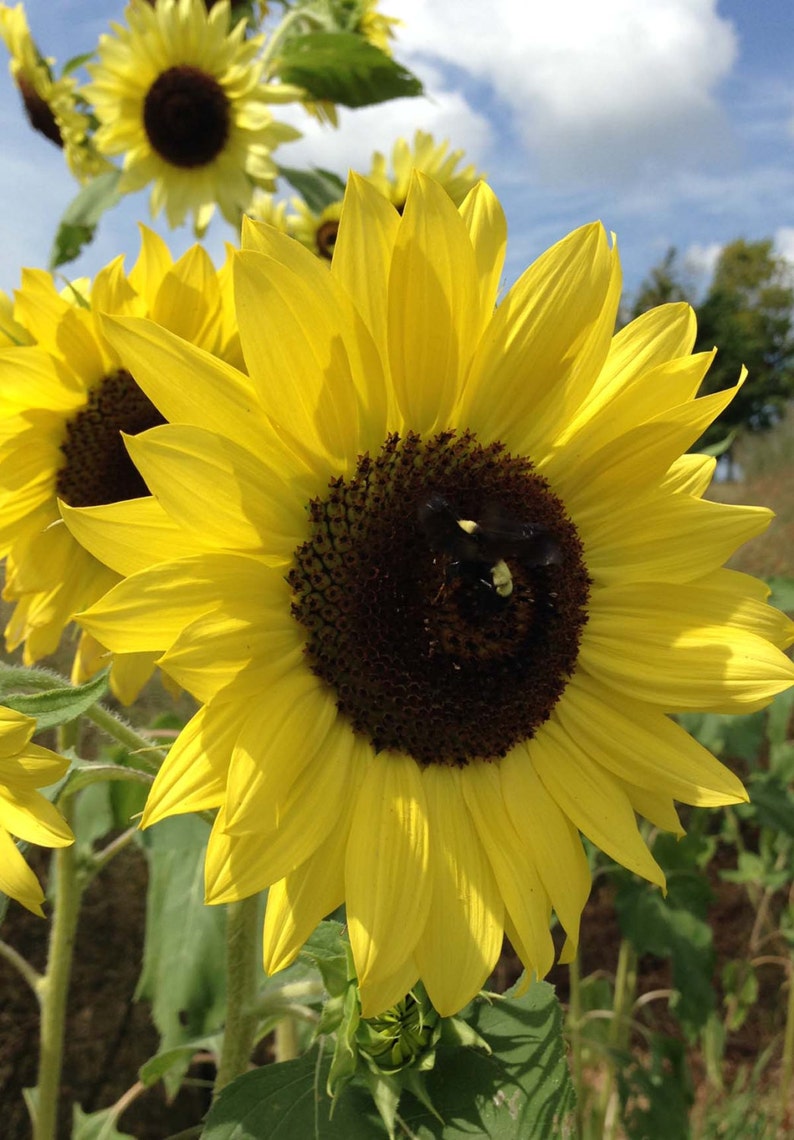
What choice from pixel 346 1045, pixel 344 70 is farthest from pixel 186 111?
pixel 346 1045

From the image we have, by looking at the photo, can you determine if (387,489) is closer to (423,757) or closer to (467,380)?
(467,380)

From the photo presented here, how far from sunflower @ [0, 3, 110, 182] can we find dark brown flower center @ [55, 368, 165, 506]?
74.0 inches

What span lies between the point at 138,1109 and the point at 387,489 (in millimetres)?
3908

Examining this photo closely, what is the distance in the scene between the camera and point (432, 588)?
1.22m

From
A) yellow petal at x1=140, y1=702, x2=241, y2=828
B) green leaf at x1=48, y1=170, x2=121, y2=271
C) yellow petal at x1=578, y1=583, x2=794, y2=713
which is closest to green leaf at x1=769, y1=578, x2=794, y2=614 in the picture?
yellow petal at x1=578, y1=583, x2=794, y2=713

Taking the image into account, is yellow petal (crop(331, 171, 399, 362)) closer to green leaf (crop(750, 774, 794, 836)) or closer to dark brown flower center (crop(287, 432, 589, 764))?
dark brown flower center (crop(287, 432, 589, 764))

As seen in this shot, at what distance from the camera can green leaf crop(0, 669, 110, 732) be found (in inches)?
41.7

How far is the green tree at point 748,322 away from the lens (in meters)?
30.8

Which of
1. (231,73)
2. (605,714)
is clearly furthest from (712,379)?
(605,714)

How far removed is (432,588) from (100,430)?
2.68 feet

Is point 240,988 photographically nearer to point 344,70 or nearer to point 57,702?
point 57,702

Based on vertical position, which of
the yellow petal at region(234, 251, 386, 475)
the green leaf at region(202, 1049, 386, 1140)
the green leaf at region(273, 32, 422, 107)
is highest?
the green leaf at region(273, 32, 422, 107)

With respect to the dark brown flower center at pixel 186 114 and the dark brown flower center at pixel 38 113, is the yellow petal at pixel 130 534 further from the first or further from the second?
the dark brown flower center at pixel 38 113

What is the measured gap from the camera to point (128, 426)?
5.65 feet
